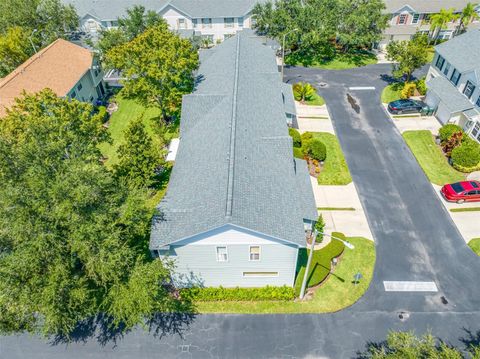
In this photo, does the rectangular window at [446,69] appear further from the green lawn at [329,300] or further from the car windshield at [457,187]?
the green lawn at [329,300]

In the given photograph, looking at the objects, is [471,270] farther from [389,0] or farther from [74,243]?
[389,0]

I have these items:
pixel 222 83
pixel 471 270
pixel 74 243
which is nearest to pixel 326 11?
pixel 222 83

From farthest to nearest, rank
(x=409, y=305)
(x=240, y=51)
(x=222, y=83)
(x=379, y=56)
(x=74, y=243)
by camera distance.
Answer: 1. (x=379, y=56)
2. (x=240, y=51)
3. (x=222, y=83)
4. (x=409, y=305)
5. (x=74, y=243)

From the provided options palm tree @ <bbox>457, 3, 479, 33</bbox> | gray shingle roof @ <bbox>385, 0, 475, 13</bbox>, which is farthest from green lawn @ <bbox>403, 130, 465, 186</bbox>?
palm tree @ <bbox>457, 3, 479, 33</bbox>

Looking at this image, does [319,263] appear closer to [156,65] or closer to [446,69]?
[156,65]

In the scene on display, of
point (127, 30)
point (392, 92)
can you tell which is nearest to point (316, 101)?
point (392, 92)
